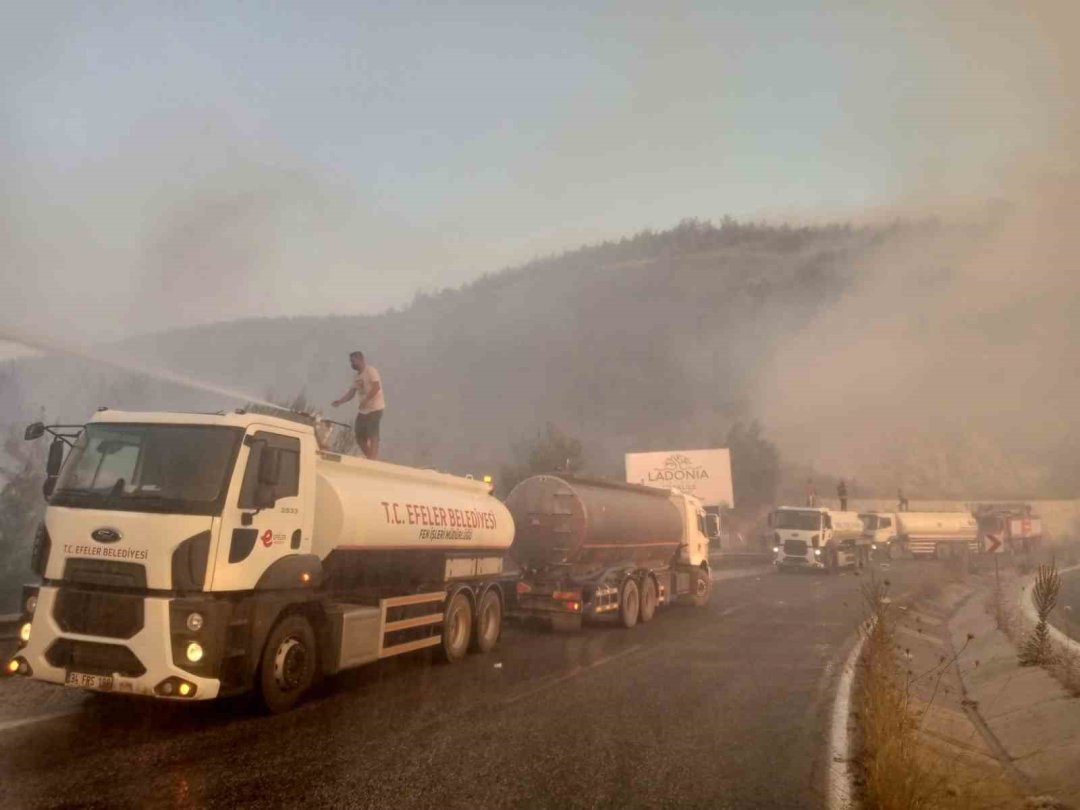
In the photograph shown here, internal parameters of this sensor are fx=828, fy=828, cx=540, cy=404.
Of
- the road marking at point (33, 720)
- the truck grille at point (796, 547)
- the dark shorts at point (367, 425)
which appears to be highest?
the dark shorts at point (367, 425)

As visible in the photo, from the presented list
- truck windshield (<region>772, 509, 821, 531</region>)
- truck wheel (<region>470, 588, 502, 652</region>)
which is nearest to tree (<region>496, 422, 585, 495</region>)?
truck windshield (<region>772, 509, 821, 531</region>)

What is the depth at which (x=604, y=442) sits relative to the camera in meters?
94.6

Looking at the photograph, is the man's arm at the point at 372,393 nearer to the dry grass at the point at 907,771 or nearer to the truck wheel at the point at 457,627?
the truck wheel at the point at 457,627

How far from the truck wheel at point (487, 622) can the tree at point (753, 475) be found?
182 feet

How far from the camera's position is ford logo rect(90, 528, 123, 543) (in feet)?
25.0

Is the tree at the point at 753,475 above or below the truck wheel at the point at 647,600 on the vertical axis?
above

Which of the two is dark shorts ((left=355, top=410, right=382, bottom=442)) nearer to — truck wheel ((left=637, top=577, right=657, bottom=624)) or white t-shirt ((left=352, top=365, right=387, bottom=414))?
white t-shirt ((left=352, top=365, right=387, bottom=414))

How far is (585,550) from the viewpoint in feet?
56.0

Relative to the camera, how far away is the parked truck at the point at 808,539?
38406mm

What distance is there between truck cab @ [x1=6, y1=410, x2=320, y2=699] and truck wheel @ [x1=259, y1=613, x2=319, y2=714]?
0.90ft

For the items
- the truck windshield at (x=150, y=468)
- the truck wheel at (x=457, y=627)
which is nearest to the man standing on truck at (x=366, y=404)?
the truck wheel at (x=457, y=627)

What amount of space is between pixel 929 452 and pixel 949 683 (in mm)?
88573

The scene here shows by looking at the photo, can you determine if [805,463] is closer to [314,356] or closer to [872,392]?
[872,392]

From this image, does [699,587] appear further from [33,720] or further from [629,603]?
[33,720]
